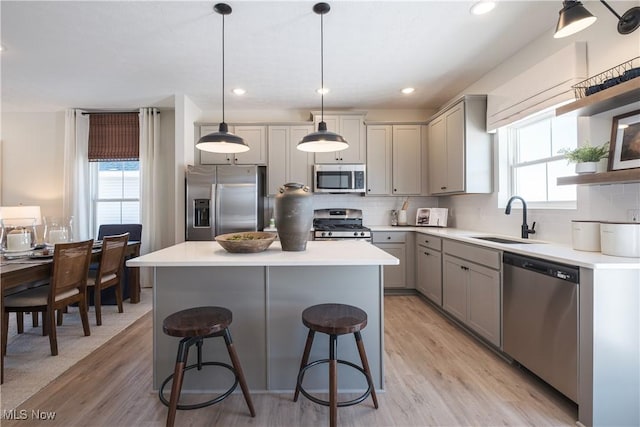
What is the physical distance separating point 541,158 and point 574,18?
1397mm

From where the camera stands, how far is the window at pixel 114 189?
458cm

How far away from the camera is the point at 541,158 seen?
8.75 ft

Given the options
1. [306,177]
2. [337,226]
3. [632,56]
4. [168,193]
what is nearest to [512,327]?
[632,56]

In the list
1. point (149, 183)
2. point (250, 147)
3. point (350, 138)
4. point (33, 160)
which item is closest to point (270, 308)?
point (250, 147)

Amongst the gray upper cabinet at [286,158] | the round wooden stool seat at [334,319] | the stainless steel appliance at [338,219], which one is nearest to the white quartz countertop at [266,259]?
the round wooden stool seat at [334,319]

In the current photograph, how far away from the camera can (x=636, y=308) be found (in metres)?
1.51

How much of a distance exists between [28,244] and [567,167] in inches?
191

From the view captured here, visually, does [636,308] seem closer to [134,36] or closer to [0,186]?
[134,36]

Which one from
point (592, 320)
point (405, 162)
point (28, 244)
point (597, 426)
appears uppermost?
point (405, 162)

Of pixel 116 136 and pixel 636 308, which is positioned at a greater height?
pixel 116 136

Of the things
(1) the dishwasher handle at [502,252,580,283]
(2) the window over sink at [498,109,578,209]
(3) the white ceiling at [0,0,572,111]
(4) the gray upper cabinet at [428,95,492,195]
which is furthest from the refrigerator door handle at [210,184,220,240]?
(2) the window over sink at [498,109,578,209]

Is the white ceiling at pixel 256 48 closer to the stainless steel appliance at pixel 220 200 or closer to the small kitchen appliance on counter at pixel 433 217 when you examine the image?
the stainless steel appliance at pixel 220 200

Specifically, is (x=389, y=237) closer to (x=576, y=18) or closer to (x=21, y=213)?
(x=576, y=18)

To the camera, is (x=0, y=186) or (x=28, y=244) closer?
(x=28, y=244)
